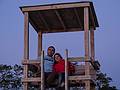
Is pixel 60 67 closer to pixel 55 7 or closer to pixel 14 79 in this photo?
pixel 55 7

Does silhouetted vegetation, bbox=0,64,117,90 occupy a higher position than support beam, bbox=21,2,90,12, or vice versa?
support beam, bbox=21,2,90,12

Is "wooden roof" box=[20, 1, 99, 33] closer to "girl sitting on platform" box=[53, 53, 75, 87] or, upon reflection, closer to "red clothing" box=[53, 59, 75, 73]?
"girl sitting on platform" box=[53, 53, 75, 87]

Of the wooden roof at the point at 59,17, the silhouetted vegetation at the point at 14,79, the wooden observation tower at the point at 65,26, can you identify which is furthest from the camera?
the silhouetted vegetation at the point at 14,79

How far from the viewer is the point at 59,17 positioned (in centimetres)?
1272

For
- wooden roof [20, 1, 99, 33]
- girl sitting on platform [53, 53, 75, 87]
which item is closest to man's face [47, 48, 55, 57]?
girl sitting on platform [53, 53, 75, 87]

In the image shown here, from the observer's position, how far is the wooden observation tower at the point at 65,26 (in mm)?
10727

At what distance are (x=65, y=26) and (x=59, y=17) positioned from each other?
1.33 m

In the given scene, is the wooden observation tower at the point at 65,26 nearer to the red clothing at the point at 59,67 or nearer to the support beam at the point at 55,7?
the support beam at the point at 55,7

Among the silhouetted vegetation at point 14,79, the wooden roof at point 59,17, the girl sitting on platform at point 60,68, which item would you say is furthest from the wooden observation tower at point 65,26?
the silhouetted vegetation at point 14,79

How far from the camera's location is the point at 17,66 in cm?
2627

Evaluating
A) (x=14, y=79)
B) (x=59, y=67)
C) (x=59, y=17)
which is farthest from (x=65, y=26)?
(x=14, y=79)

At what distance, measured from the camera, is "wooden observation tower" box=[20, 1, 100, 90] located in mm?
10727

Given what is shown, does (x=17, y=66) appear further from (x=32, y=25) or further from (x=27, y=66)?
(x=27, y=66)

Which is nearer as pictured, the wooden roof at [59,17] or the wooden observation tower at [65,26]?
the wooden observation tower at [65,26]
